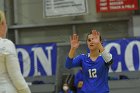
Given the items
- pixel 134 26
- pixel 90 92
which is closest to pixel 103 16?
pixel 134 26

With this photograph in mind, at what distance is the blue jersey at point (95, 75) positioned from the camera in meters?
2.90

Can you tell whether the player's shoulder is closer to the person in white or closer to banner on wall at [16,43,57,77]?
the person in white

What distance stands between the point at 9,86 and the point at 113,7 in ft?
15.1

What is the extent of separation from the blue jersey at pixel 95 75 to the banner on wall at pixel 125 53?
7.79 feet

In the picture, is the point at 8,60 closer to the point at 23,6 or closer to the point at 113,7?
the point at 113,7

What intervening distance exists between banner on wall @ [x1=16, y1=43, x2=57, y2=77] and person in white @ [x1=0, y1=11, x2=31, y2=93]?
3568 mm

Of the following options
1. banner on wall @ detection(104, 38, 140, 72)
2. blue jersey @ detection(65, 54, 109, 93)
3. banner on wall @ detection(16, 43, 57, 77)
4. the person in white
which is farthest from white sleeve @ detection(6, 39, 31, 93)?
banner on wall @ detection(16, 43, 57, 77)

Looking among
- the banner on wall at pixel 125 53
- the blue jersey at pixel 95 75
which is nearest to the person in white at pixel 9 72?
the blue jersey at pixel 95 75

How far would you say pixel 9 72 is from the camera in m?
1.99

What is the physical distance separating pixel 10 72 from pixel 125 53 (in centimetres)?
357

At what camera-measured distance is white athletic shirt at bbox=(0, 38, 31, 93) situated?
1986mm

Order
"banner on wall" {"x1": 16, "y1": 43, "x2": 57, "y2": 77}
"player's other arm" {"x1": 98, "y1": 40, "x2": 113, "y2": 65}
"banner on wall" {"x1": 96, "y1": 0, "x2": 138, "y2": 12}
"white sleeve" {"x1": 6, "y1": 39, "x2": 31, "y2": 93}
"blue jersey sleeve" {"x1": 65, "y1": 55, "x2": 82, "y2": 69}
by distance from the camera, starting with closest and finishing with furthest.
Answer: "white sleeve" {"x1": 6, "y1": 39, "x2": 31, "y2": 93}
"player's other arm" {"x1": 98, "y1": 40, "x2": 113, "y2": 65}
"blue jersey sleeve" {"x1": 65, "y1": 55, "x2": 82, "y2": 69}
"banner on wall" {"x1": 16, "y1": 43, "x2": 57, "y2": 77}
"banner on wall" {"x1": 96, "y1": 0, "x2": 138, "y2": 12}

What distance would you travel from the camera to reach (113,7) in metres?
6.39

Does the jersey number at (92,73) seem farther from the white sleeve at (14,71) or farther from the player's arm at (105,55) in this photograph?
the white sleeve at (14,71)
